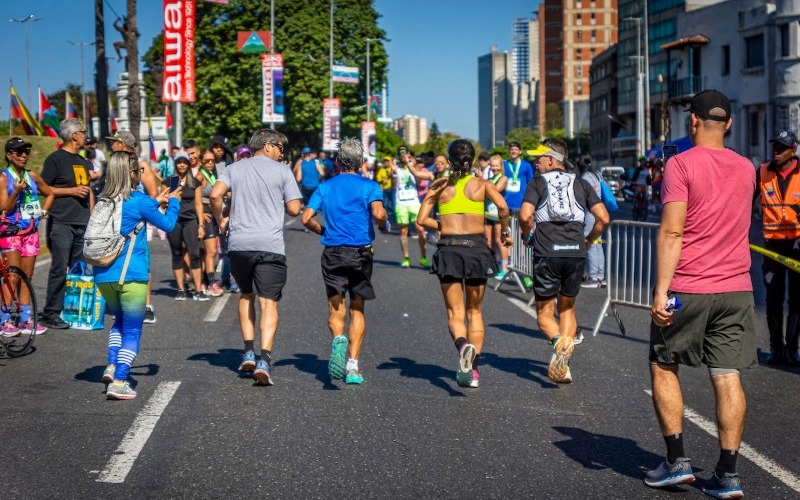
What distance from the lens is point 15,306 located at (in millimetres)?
9703

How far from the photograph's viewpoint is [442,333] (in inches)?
437

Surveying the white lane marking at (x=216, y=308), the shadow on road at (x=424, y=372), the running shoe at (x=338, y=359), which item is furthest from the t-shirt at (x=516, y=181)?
the running shoe at (x=338, y=359)

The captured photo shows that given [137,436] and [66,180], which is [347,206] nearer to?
[137,436]

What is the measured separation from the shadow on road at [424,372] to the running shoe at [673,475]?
269 cm

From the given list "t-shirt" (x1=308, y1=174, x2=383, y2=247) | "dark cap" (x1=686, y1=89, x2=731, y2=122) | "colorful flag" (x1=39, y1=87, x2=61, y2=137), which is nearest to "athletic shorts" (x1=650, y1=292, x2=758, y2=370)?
"dark cap" (x1=686, y1=89, x2=731, y2=122)

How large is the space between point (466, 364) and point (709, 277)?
9.45 ft

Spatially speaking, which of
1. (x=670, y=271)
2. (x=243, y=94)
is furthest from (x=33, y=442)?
(x=243, y=94)

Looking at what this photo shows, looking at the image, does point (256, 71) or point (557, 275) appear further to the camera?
point (256, 71)

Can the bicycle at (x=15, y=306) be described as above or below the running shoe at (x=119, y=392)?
above

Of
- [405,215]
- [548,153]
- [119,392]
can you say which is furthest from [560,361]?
[405,215]

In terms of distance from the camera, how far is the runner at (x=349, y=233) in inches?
330

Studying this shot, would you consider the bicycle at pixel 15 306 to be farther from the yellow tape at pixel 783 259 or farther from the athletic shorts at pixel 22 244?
the yellow tape at pixel 783 259

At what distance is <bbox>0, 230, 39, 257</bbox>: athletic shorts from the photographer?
1032 cm

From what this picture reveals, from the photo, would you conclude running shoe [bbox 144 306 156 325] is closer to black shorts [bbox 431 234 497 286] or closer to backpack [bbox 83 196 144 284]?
backpack [bbox 83 196 144 284]
